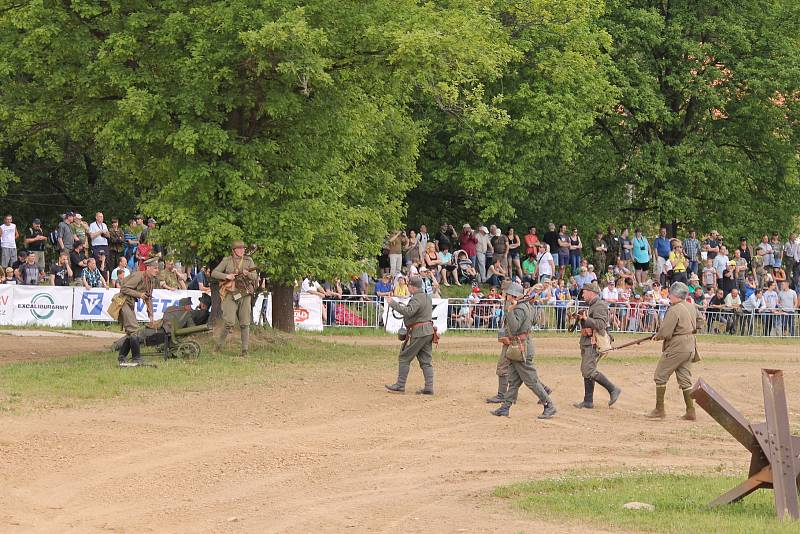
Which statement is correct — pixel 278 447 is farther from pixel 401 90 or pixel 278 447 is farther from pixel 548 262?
pixel 548 262

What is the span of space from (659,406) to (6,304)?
1615 centimetres

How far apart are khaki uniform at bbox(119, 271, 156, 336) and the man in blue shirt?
66.6 ft

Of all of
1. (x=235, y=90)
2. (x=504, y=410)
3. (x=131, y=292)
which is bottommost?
(x=504, y=410)

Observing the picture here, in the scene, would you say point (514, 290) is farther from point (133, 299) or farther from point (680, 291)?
point (133, 299)

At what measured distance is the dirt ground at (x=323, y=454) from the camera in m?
12.2

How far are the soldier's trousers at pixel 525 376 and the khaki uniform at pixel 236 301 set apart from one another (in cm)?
569

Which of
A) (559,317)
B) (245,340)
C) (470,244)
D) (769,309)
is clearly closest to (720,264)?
(769,309)

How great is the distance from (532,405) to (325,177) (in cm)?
660

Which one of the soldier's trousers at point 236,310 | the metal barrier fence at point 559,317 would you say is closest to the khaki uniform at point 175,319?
the soldier's trousers at point 236,310

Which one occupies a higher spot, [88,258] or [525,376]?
[88,258]

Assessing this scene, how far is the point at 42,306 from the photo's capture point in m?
28.9

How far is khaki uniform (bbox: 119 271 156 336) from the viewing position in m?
20.5

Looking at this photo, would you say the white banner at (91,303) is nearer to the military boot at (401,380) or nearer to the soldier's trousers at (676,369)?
the military boot at (401,380)

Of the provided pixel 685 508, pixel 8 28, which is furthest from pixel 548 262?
pixel 685 508
